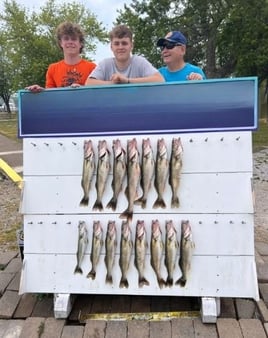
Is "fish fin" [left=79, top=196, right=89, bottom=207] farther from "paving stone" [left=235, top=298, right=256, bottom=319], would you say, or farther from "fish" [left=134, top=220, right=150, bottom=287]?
"paving stone" [left=235, top=298, right=256, bottom=319]

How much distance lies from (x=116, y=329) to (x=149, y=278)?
446 millimetres

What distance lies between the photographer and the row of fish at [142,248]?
9.98ft

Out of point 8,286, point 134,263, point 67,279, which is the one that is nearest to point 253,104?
point 134,263

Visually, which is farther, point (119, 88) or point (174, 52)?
point (174, 52)

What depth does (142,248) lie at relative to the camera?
3.07m

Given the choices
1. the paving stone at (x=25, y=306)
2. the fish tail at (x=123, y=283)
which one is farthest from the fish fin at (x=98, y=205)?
the paving stone at (x=25, y=306)

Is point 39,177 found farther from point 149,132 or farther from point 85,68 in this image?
point 85,68

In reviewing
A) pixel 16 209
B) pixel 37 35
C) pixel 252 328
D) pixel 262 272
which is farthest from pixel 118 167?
pixel 37 35

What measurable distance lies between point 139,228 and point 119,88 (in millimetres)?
1059

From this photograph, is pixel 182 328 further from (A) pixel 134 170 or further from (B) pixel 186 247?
(A) pixel 134 170

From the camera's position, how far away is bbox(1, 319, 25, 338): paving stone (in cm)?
304

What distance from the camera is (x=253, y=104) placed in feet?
9.53

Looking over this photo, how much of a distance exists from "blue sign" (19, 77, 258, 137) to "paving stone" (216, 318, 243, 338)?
1.45 metres

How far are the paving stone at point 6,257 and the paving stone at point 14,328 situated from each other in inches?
42.7
